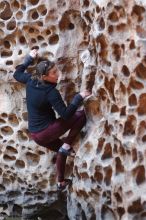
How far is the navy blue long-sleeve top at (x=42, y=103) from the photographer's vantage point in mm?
4508

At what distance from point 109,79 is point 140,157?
579 millimetres

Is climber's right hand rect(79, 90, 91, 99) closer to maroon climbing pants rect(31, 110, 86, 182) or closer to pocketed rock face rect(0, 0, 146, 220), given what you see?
pocketed rock face rect(0, 0, 146, 220)

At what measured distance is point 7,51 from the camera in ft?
16.8

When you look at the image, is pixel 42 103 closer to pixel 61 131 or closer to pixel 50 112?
pixel 50 112

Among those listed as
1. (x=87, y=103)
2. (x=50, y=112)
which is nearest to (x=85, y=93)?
(x=87, y=103)

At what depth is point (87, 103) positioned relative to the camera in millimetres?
4605

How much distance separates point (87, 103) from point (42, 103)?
321mm

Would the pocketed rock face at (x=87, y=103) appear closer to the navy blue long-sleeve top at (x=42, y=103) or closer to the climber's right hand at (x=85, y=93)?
the climber's right hand at (x=85, y=93)

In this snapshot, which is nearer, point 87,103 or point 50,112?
point 87,103

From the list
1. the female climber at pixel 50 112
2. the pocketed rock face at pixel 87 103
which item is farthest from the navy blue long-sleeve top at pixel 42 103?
the pocketed rock face at pixel 87 103

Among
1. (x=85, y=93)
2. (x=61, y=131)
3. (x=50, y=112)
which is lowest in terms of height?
(x=61, y=131)

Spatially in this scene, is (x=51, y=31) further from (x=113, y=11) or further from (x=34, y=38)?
(x=113, y=11)

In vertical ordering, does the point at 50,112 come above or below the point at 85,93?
below

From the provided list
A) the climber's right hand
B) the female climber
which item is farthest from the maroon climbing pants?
the climber's right hand
